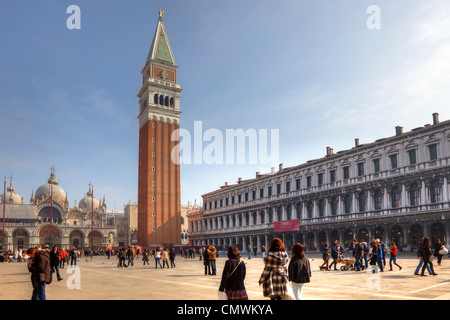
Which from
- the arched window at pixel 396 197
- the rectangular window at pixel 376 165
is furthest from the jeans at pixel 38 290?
the rectangular window at pixel 376 165

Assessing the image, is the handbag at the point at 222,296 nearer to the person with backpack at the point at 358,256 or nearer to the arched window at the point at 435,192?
the person with backpack at the point at 358,256

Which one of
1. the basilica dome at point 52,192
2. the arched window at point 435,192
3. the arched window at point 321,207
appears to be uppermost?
the basilica dome at point 52,192

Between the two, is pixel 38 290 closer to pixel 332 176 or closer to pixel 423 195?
pixel 423 195

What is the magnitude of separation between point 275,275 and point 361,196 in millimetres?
39207

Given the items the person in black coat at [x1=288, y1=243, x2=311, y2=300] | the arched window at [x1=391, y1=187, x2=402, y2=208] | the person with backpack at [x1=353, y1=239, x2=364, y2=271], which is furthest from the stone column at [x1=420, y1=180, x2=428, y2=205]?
the person in black coat at [x1=288, y1=243, x2=311, y2=300]

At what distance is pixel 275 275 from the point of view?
25.3ft

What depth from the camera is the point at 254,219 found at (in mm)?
61688

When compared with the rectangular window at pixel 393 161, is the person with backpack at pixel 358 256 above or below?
below

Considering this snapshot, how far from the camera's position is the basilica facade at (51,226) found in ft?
281

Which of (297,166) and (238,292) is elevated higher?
(297,166)

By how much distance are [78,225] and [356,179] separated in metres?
71.0

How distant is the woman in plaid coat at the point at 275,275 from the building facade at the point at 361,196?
33357 millimetres
